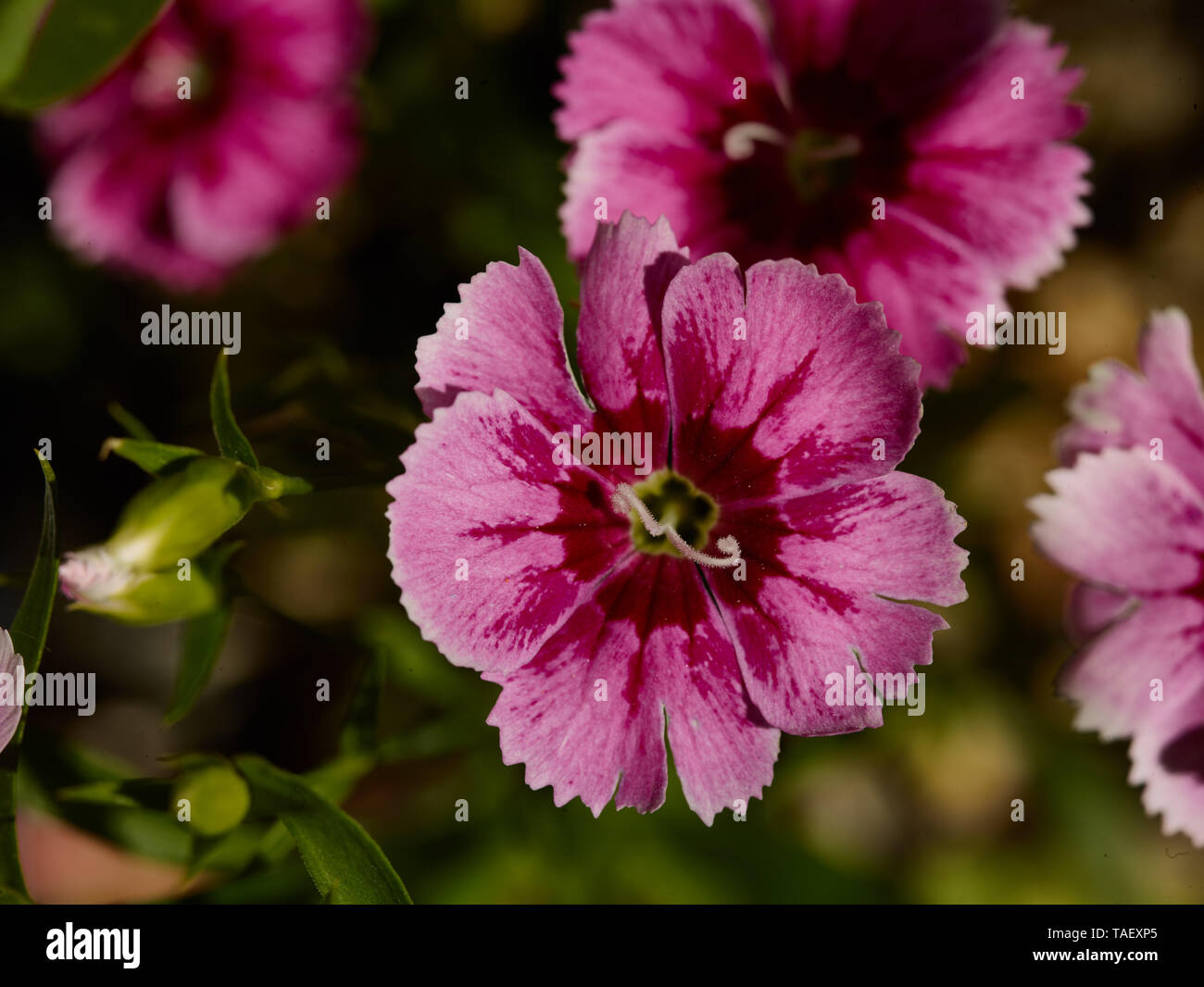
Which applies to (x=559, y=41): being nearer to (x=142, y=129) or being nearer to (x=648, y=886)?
(x=142, y=129)

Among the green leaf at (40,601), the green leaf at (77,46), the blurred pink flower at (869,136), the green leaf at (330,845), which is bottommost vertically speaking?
the green leaf at (330,845)

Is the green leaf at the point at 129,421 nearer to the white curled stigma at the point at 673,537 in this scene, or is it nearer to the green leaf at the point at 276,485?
the green leaf at the point at 276,485

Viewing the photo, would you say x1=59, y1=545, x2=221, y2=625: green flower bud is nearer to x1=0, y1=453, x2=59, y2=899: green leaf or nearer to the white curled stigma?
x1=0, y1=453, x2=59, y2=899: green leaf

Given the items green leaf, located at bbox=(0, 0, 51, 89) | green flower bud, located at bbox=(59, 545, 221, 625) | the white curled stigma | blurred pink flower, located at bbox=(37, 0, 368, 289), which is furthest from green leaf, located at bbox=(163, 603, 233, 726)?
blurred pink flower, located at bbox=(37, 0, 368, 289)

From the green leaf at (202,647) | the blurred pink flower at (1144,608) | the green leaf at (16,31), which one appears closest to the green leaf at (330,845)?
the green leaf at (202,647)

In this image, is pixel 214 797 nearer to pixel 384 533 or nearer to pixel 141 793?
pixel 141 793
